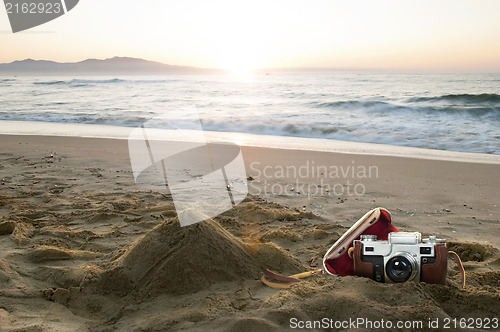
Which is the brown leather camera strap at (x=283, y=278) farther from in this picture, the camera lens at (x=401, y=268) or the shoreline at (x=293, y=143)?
the shoreline at (x=293, y=143)

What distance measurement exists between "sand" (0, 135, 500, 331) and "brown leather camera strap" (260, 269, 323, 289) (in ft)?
0.32

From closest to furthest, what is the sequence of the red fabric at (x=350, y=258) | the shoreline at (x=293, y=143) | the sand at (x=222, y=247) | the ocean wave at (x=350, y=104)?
1. the sand at (x=222, y=247)
2. the red fabric at (x=350, y=258)
3. the shoreline at (x=293, y=143)
4. the ocean wave at (x=350, y=104)

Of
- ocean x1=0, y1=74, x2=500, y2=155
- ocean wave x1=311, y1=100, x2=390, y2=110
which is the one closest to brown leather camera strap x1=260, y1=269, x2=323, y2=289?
ocean x1=0, y1=74, x2=500, y2=155

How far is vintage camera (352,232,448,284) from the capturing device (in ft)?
7.48

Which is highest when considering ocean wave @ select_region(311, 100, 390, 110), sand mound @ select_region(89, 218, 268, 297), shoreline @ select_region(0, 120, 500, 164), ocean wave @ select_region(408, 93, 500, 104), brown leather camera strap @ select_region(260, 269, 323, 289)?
sand mound @ select_region(89, 218, 268, 297)

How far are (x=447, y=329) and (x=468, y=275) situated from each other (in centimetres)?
108

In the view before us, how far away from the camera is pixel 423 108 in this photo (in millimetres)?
16094

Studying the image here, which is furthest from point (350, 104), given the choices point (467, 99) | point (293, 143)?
point (293, 143)

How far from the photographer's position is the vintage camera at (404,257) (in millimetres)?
2281

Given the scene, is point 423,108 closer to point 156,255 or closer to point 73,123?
point 73,123

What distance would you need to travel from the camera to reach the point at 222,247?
2.78 metres

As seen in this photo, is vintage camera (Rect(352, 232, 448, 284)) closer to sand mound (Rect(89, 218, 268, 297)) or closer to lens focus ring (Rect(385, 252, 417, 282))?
lens focus ring (Rect(385, 252, 417, 282))

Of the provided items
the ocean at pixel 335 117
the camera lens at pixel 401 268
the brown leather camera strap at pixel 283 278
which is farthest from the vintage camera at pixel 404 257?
the ocean at pixel 335 117

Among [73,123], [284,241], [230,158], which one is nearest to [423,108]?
[230,158]
